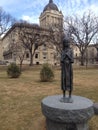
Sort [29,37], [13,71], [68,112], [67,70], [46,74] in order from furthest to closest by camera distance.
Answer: [29,37], [13,71], [46,74], [67,70], [68,112]

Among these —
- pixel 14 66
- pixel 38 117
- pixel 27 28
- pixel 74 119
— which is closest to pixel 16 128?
pixel 38 117

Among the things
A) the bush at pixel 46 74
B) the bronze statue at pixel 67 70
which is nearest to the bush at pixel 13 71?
the bush at pixel 46 74

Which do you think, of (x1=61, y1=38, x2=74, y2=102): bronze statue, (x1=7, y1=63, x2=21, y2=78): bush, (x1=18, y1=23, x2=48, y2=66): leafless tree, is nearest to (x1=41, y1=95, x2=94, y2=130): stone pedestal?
(x1=61, y1=38, x2=74, y2=102): bronze statue

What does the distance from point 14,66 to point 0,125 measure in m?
10.7

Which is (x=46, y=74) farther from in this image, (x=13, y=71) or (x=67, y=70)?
(x=67, y=70)

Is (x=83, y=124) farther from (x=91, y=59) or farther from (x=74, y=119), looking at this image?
(x=91, y=59)

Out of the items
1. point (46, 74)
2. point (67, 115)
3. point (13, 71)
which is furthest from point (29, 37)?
point (67, 115)

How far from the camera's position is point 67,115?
15.1 ft

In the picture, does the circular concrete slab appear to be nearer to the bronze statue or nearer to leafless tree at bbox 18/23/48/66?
the bronze statue

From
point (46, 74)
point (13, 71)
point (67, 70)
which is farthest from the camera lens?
point (13, 71)

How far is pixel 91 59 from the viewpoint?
72.4 metres

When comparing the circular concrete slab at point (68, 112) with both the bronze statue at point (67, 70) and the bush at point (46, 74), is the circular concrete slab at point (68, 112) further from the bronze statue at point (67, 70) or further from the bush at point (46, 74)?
the bush at point (46, 74)

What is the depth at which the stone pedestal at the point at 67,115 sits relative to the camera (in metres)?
4.61

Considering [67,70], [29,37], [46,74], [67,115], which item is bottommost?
[67,115]
